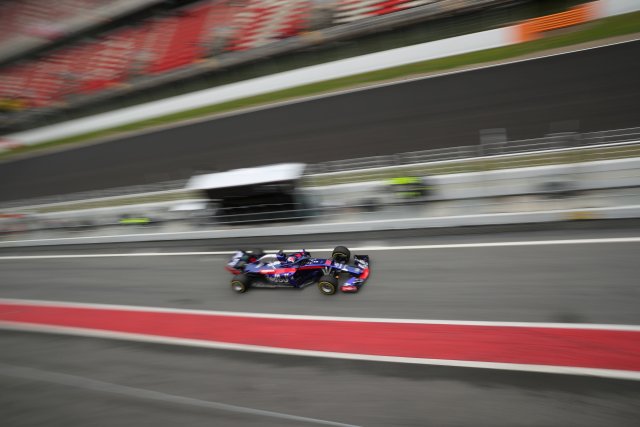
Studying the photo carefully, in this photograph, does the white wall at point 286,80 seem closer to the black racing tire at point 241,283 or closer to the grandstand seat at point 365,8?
the grandstand seat at point 365,8

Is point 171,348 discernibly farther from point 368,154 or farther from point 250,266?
point 368,154

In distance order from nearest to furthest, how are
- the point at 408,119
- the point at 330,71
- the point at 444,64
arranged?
the point at 408,119 → the point at 444,64 → the point at 330,71

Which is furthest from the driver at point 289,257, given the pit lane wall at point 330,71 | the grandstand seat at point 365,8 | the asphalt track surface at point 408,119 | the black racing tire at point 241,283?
the grandstand seat at point 365,8

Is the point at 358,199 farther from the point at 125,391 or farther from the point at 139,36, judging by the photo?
the point at 139,36

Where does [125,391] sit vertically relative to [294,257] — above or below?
below

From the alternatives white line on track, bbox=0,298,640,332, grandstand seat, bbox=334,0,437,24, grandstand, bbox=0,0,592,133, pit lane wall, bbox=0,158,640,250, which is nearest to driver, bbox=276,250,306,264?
white line on track, bbox=0,298,640,332

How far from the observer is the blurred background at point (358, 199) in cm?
598

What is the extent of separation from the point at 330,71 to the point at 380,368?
47.6 ft

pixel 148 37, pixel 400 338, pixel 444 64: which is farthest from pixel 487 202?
pixel 148 37

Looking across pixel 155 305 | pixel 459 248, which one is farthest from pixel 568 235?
pixel 155 305

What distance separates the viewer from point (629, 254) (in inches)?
276

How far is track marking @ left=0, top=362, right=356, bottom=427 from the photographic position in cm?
553

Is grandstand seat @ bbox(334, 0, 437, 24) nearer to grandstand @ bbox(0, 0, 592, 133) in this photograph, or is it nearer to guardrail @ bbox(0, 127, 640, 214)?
grandstand @ bbox(0, 0, 592, 133)

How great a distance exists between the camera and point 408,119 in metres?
13.7
